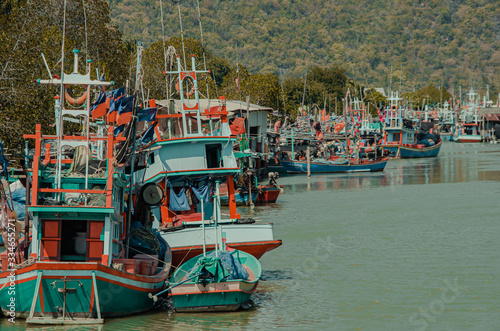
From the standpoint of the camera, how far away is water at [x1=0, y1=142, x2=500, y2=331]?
758 inches

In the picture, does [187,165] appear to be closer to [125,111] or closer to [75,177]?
[125,111]

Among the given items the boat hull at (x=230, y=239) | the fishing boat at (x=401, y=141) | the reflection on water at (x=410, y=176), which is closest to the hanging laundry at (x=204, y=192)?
the boat hull at (x=230, y=239)

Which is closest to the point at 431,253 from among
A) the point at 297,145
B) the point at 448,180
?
the point at 448,180

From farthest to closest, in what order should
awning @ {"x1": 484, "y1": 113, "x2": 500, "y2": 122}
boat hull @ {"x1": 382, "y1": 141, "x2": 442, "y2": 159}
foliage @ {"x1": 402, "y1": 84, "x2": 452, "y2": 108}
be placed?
1. foliage @ {"x1": 402, "y1": 84, "x2": 452, "y2": 108}
2. awning @ {"x1": 484, "y1": 113, "x2": 500, "y2": 122}
3. boat hull @ {"x1": 382, "y1": 141, "x2": 442, "y2": 159}

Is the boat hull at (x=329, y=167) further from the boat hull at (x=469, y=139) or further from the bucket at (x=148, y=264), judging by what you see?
the boat hull at (x=469, y=139)

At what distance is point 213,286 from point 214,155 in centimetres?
871

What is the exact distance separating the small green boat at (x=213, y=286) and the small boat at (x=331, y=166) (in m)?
51.2

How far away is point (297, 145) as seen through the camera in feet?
269

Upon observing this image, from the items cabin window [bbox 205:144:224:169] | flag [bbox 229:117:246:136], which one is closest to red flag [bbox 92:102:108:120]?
cabin window [bbox 205:144:224:169]

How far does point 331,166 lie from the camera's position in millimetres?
71375

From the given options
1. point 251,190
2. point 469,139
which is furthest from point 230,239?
point 469,139

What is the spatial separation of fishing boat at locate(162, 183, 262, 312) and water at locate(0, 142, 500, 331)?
33 cm

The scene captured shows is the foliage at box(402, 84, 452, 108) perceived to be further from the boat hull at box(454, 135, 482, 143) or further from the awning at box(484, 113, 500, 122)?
the boat hull at box(454, 135, 482, 143)

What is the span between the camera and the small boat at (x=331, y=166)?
70438 mm
